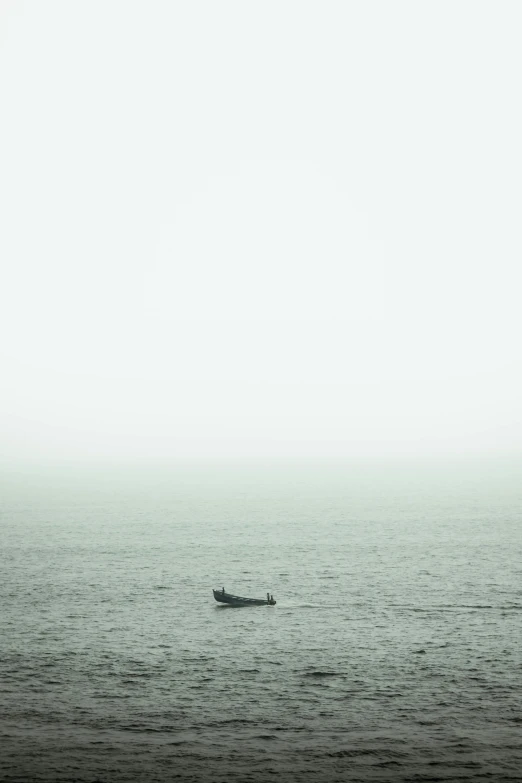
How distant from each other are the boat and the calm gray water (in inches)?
36.8

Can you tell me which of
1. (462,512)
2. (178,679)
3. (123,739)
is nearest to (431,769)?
(123,739)

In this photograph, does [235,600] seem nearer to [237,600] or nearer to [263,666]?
[237,600]

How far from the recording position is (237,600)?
3319 inches

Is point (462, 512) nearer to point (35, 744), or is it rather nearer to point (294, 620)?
point (294, 620)

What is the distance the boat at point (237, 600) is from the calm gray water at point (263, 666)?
93 cm

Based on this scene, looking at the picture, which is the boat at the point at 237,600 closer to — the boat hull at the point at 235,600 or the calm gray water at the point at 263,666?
the boat hull at the point at 235,600

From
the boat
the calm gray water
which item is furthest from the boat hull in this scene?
the calm gray water

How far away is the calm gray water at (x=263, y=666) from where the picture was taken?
45.3 metres

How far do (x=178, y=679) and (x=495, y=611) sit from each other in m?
37.3

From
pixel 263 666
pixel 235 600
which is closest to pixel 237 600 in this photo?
pixel 235 600

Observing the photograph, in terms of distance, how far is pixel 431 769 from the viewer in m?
43.7

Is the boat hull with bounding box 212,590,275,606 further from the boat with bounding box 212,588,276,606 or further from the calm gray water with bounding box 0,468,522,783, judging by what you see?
Answer: the calm gray water with bounding box 0,468,522,783

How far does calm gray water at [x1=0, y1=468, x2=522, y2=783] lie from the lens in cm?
4534

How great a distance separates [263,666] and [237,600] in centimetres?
2109
